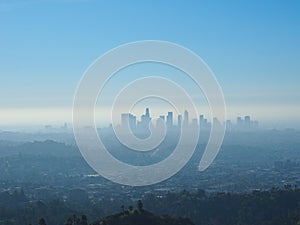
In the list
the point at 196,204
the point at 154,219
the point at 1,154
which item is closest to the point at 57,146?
the point at 1,154

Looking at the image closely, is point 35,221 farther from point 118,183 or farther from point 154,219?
point 118,183

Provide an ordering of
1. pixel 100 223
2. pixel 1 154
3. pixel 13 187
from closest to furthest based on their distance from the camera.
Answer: pixel 100 223 → pixel 13 187 → pixel 1 154

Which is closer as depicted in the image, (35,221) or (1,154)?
(35,221)

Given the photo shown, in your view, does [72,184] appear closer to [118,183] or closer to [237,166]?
[118,183]

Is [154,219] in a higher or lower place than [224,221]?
higher

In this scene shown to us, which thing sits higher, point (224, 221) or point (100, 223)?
point (100, 223)

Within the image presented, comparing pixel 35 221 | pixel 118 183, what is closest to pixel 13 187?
pixel 118 183

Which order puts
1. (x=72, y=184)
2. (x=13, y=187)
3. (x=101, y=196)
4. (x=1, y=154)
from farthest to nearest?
(x=1, y=154) < (x=72, y=184) < (x=13, y=187) < (x=101, y=196)

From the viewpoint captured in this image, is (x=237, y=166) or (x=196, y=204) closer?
(x=196, y=204)

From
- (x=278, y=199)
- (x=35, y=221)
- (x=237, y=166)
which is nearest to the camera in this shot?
(x=35, y=221)
